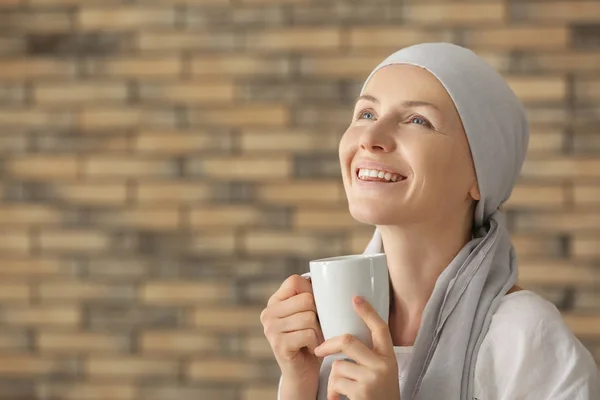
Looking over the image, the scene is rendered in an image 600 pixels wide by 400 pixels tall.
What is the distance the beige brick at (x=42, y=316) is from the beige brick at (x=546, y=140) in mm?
1624

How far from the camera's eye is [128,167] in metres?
3.04

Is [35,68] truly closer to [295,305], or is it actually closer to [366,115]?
[366,115]

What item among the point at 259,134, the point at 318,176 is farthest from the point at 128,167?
the point at 318,176

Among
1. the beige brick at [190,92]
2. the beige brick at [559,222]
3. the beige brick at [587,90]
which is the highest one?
the beige brick at [190,92]

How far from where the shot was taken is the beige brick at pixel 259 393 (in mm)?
2955

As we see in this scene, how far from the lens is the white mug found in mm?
1277

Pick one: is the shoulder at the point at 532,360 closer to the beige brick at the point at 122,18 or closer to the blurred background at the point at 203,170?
the blurred background at the point at 203,170

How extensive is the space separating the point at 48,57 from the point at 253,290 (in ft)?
3.53

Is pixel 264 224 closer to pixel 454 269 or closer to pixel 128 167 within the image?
pixel 128 167

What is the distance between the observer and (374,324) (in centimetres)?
127

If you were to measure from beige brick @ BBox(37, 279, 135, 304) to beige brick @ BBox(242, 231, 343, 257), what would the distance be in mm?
448

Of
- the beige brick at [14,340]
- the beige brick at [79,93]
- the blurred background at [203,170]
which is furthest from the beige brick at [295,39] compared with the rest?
the beige brick at [14,340]

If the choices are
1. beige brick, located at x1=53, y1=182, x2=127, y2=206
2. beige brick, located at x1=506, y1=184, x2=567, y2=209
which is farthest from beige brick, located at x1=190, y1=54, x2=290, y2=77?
beige brick, located at x1=506, y1=184, x2=567, y2=209

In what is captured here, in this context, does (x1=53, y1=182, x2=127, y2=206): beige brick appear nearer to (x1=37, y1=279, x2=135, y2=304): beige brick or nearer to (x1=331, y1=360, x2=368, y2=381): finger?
(x1=37, y1=279, x2=135, y2=304): beige brick
